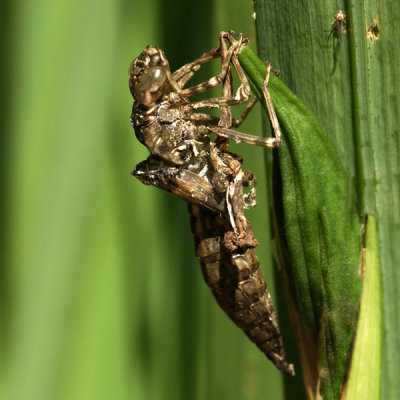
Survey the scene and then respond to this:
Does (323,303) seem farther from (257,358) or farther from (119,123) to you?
(119,123)

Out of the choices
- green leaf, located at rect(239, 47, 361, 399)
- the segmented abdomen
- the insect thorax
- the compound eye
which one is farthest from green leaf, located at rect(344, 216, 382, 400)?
the compound eye

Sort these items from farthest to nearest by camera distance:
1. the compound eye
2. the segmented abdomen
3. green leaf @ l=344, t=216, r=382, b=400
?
the compound eye
the segmented abdomen
green leaf @ l=344, t=216, r=382, b=400

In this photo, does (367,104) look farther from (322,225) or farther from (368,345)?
(368,345)

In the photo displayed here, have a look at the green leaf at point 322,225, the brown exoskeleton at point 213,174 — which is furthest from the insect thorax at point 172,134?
the green leaf at point 322,225

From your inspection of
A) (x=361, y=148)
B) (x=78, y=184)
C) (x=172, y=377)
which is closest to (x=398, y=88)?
(x=361, y=148)

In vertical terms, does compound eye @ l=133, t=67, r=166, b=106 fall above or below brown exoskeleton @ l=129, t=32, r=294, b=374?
above

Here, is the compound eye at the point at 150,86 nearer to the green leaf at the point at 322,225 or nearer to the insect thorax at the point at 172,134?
the insect thorax at the point at 172,134

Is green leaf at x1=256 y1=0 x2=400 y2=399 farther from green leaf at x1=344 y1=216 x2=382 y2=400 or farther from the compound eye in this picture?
the compound eye

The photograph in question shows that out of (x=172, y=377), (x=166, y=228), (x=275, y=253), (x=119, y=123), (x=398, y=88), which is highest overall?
(x=119, y=123)
